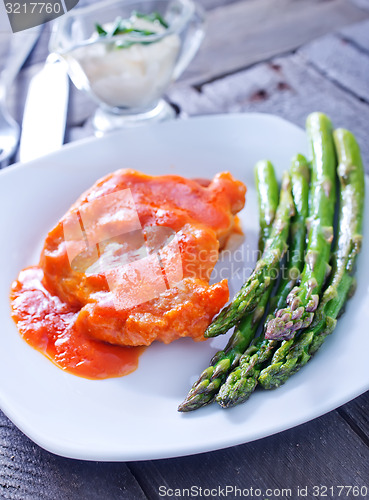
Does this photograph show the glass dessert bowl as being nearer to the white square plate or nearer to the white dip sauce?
the white dip sauce

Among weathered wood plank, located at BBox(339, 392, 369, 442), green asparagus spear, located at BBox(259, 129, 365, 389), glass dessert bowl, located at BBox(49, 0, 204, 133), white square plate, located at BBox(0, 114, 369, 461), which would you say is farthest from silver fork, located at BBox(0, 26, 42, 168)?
weathered wood plank, located at BBox(339, 392, 369, 442)

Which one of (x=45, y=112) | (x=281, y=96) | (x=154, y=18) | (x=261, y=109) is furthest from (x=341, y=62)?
(x=45, y=112)

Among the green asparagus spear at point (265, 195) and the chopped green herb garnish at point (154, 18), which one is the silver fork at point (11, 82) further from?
the green asparagus spear at point (265, 195)

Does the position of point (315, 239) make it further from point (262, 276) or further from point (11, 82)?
point (11, 82)

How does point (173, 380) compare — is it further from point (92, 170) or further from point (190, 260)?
point (92, 170)

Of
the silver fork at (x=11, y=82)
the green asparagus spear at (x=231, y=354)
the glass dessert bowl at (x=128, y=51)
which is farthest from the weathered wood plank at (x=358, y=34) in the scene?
the silver fork at (x=11, y=82)
